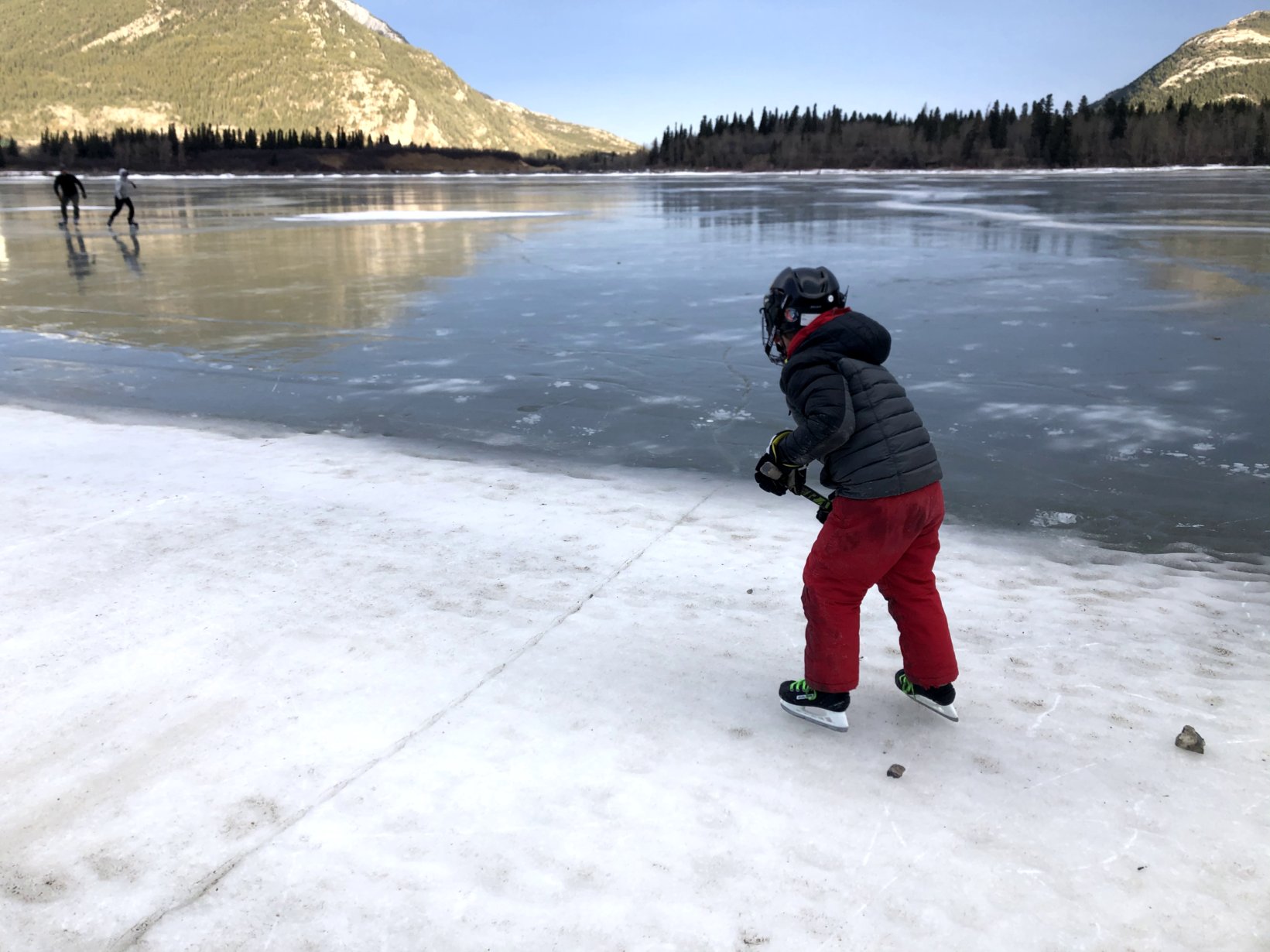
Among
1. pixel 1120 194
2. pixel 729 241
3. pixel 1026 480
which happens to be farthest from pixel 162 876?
Result: pixel 1120 194

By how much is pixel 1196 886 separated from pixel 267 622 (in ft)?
10.5

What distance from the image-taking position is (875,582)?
2.97m

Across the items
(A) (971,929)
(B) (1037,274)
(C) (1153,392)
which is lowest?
(A) (971,929)

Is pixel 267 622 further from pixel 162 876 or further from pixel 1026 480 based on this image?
pixel 1026 480

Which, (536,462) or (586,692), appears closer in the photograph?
(586,692)

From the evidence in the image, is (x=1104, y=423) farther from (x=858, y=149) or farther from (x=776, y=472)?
(x=858, y=149)

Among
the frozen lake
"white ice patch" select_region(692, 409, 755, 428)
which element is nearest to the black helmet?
the frozen lake

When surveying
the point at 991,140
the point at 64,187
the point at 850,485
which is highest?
the point at 991,140

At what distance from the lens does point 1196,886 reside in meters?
2.27

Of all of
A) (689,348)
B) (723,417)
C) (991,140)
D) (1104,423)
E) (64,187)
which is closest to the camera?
(1104,423)

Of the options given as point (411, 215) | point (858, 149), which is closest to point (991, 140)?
point (858, 149)

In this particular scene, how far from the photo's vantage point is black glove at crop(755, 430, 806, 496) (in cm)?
→ 287

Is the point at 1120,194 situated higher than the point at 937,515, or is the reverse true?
the point at 1120,194

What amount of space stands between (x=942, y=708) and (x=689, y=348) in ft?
20.0
